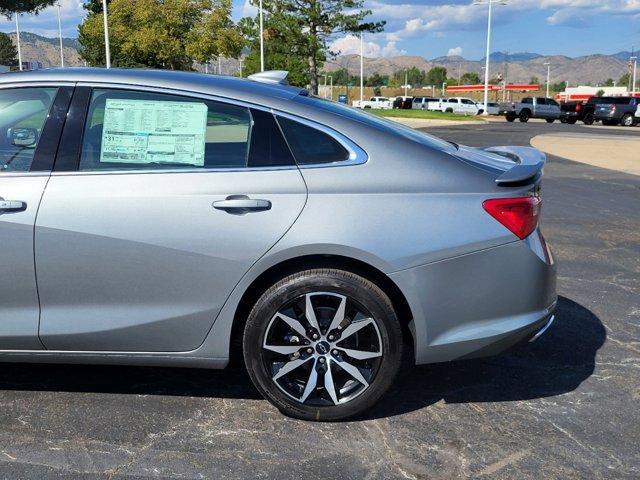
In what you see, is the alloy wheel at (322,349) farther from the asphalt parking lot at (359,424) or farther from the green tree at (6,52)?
the green tree at (6,52)

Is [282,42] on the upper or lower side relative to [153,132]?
upper

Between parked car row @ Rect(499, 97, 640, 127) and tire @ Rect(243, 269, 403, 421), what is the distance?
39.3 m

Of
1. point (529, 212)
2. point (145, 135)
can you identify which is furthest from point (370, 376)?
point (145, 135)

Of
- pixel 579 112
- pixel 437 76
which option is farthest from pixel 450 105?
pixel 437 76

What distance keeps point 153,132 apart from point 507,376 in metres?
2.45

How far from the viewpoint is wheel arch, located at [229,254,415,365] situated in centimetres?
338

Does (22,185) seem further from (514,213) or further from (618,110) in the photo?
(618,110)

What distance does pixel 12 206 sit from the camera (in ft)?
11.0

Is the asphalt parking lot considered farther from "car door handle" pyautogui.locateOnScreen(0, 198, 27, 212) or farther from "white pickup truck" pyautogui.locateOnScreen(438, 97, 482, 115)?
"white pickup truck" pyautogui.locateOnScreen(438, 97, 482, 115)

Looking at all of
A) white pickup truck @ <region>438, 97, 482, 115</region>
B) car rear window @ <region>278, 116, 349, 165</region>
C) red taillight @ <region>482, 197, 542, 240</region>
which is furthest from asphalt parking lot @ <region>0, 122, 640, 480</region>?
white pickup truck @ <region>438, 97, 482, 115</region>

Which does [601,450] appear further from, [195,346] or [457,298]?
[195,346]

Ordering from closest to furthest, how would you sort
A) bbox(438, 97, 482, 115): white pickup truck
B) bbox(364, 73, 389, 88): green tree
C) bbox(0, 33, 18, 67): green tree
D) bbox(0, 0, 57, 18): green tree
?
1. bbox(0, 0, 57, 18): green tree
2. bbox(438, 97, 482, 115): white pickup truck
3. bbox(0, 33, 18, 67): green tree
4. bbox(364, 73, 389, 88): green tree

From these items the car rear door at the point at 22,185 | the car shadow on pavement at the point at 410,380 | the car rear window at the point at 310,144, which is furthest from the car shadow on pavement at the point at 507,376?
the car rear door at the point at 22,185

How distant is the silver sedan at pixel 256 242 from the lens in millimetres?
3324
